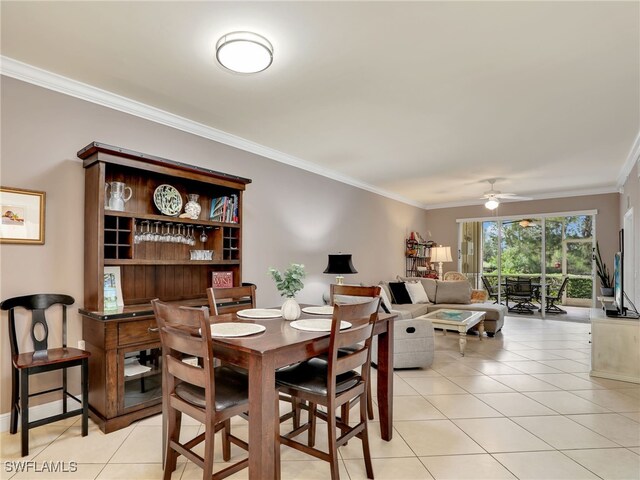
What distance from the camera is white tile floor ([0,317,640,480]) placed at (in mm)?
2027

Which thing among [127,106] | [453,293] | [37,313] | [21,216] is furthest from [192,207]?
[453,293]

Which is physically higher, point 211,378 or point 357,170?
point 357,170

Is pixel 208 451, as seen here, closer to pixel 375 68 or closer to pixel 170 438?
pixel 170 438

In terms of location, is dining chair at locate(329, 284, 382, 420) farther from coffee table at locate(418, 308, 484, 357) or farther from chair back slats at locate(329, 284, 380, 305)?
coffee table at locate(418, 308, 484, 357)

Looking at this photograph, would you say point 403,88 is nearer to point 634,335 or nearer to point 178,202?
point 178,202

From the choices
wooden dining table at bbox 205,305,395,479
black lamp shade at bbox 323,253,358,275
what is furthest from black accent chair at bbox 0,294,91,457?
black lamp shade at bbox 323,253,358,275

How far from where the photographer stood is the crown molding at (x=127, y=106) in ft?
8.19

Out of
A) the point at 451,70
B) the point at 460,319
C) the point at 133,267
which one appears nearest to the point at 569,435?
the point at 460,319

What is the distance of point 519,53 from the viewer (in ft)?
7.60

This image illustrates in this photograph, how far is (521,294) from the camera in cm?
723

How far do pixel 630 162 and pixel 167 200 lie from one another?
572 centimetres

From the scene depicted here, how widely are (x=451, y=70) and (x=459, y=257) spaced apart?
20.7 ft

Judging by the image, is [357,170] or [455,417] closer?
[455,417]

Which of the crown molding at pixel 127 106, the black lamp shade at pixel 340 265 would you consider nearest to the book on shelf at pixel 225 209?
the crown molding at pixel 127 106
